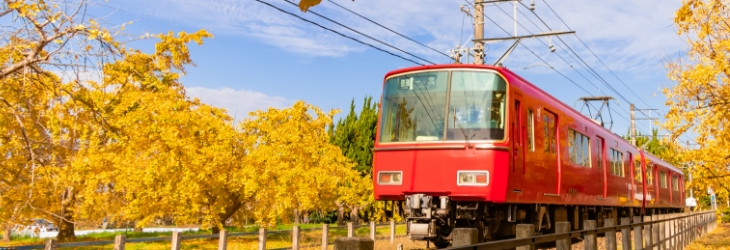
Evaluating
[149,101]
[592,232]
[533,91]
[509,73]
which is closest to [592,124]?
[533,91]

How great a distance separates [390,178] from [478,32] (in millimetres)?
7550

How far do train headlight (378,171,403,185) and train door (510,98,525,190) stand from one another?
1820mm

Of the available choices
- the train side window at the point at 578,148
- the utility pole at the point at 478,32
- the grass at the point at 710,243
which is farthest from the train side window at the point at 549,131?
the grass at the point at 710,243

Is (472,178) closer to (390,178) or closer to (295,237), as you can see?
(390,178)

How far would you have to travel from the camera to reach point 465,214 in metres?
9.93

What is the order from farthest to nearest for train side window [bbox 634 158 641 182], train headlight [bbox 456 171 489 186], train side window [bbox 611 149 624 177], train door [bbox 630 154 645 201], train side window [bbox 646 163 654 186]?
train side window [bbox 646 163 654 186], train side window [bbox 634 158 641 182], train door [bbox 630 154 645 201], train side window [bbox 611 149 624 177], train headlight [bbox 456 171 489 186]

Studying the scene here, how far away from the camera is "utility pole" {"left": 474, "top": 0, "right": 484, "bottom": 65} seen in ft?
54.2

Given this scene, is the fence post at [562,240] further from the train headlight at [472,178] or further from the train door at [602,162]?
the train door at [602,162]

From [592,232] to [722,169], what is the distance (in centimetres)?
1348

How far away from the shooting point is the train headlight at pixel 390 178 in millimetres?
10273

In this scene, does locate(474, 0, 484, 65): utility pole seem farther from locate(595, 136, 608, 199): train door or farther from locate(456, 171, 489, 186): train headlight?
locate(456, 171, 489, 186): train headlight

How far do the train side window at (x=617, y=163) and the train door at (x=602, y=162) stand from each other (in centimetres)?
97

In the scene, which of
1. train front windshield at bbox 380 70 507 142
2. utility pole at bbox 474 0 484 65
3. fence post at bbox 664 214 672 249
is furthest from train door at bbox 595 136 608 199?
train front windshield at bbox 380 70 507 142

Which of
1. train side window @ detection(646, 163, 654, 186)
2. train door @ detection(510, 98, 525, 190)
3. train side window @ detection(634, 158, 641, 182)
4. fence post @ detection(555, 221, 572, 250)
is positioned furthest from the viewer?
train side window @ detection(646, 163, 654, 186)
